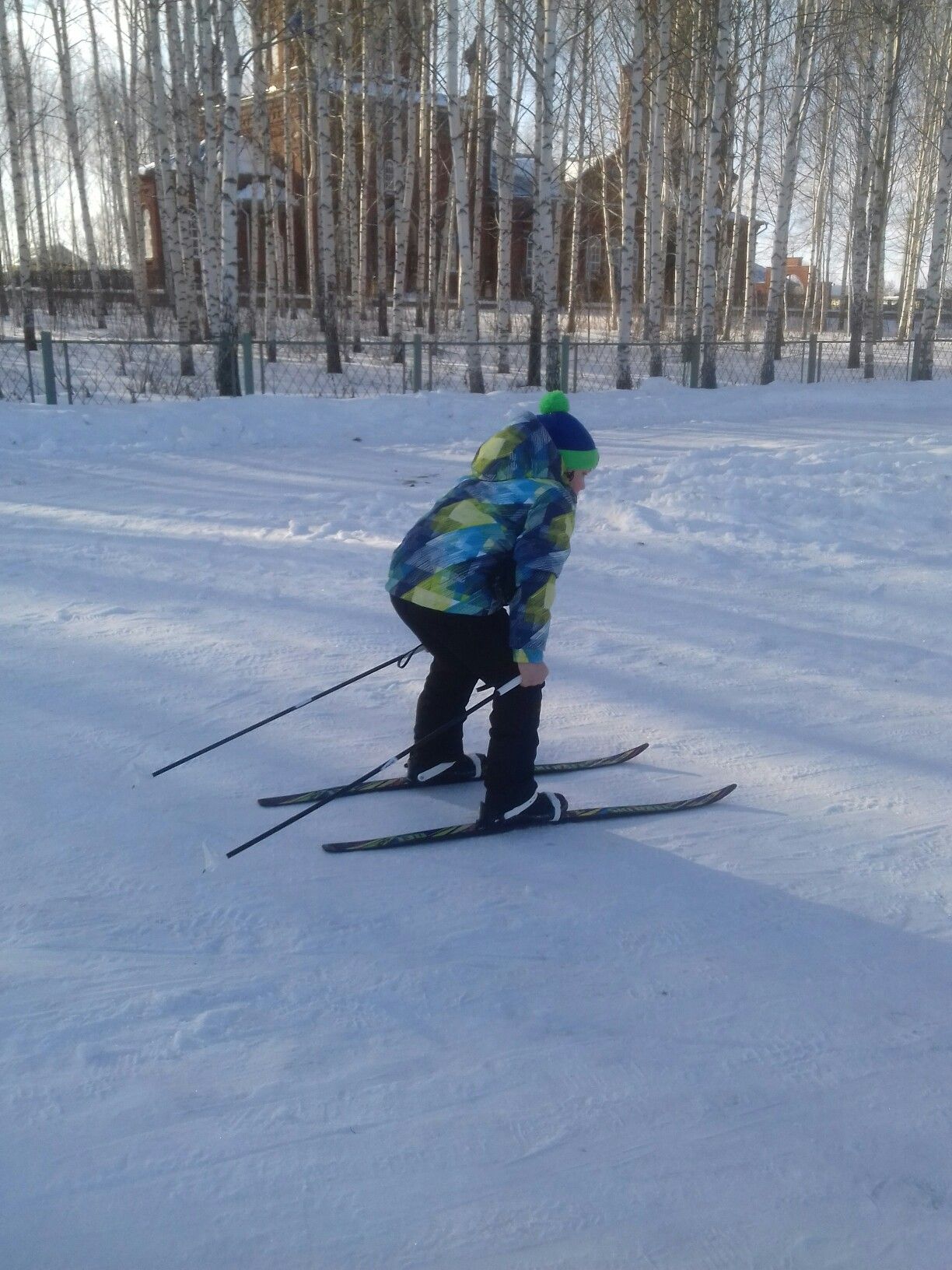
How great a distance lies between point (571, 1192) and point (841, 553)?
5.14m

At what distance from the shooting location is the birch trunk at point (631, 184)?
1524 cm

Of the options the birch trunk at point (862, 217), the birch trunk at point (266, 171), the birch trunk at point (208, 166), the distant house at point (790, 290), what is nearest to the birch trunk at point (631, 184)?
the birch trunk at point (266, 171)

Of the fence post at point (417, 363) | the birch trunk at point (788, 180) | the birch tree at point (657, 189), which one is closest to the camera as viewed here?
the fence post at point (417, 363)

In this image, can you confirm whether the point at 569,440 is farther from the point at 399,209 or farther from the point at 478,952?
the point at 399,209

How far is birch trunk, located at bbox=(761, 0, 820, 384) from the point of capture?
658 inches

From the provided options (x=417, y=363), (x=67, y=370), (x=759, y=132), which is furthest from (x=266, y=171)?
(x=759, y=132)

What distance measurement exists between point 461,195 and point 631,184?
295 cm

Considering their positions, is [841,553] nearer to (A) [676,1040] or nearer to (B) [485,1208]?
(A) [676,1040]

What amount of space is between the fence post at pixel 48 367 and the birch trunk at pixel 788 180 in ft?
37.6

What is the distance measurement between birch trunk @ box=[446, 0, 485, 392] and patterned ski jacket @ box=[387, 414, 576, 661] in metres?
12.1

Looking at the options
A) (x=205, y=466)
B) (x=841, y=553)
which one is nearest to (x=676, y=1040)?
(x=841, y=553)

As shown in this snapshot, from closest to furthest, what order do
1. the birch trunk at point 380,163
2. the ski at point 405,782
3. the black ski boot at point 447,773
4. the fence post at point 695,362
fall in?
the ski at point 405,782, the black ski boot at point 447,773, the fence post at point 695,362, the birch trunk at point 380,163

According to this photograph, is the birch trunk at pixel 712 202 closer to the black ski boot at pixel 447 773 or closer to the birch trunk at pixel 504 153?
the birch trunk at pixel 504 153

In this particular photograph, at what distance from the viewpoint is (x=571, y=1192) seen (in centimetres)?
192
